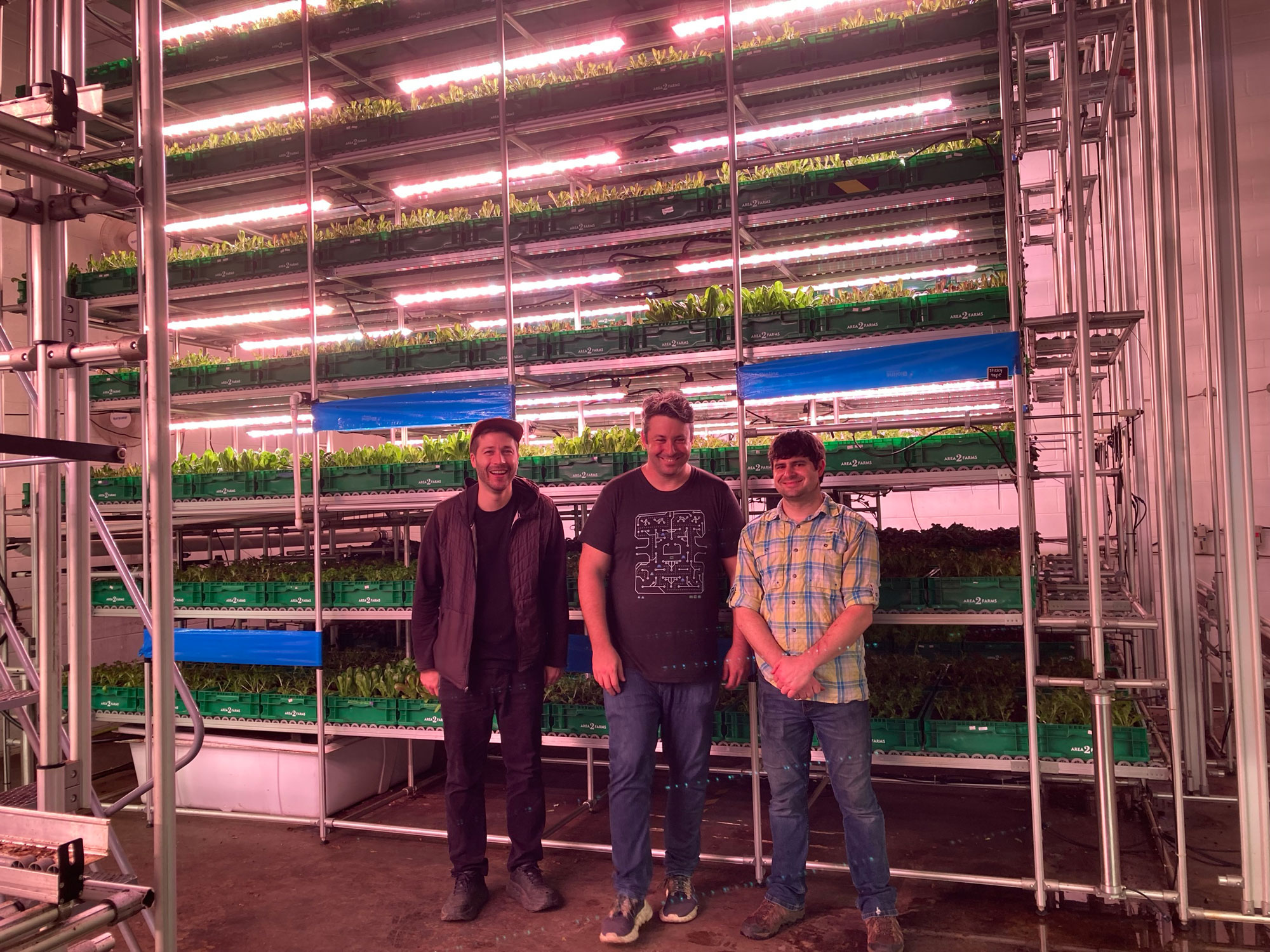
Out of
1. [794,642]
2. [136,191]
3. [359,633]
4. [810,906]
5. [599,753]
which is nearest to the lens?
[136,191]

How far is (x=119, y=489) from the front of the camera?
5.52m

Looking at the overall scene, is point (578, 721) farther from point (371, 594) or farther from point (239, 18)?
point (239, 18)

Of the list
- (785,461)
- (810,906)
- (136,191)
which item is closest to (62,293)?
(136,191)

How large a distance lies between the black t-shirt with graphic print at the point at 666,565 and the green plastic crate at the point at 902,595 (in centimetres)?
81

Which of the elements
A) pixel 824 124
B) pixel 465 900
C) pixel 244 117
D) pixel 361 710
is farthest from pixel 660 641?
pixel 244 117

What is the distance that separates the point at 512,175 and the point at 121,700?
3.94 metres

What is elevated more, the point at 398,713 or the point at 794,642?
the point at 794,642

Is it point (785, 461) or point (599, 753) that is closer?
point (785, 461)

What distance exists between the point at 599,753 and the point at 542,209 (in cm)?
371

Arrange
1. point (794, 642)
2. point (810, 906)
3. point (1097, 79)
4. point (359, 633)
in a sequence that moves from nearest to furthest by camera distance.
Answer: point (794, 642)
point (810, 906)
point (1097, 79)
point (359, 633)

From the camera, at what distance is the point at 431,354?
503 cm

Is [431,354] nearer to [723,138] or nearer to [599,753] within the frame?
[723,138]

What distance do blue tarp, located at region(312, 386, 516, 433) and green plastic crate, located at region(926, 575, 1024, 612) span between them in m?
2.36

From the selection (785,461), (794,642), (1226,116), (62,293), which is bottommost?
(794,642)
